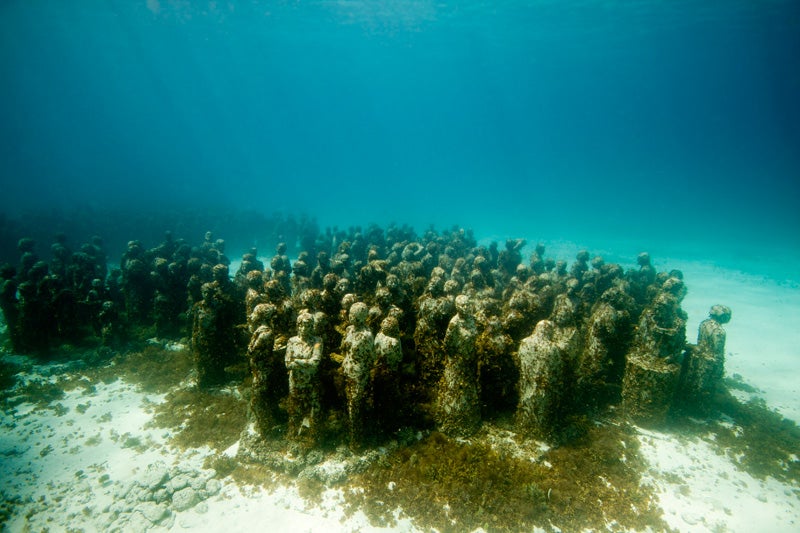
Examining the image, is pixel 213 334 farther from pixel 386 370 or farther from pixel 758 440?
pixel 758 440

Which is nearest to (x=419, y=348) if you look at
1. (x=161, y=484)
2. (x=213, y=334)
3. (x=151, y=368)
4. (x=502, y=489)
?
(x=502, y=489)

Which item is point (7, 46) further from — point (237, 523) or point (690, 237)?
point (690, 237)

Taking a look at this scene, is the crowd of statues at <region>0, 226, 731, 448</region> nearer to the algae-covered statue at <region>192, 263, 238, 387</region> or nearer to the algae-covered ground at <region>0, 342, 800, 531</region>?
the algae-covered statue at <region>192, 263, 238, 387</region>

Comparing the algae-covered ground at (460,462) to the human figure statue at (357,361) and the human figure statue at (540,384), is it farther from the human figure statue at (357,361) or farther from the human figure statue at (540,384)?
the human figure statue at (357,361)

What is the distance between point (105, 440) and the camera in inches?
312

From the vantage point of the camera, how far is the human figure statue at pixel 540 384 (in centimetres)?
660

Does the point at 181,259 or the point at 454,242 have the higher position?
the point at 454,242

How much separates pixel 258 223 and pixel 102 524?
33.8 m

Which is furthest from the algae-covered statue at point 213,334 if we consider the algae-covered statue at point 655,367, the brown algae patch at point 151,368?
the algae-covered statue at point 655,367

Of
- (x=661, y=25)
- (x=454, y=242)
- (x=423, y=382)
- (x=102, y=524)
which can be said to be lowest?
(x=102, y=524)

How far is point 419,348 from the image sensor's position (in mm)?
7668

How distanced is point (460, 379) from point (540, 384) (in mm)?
1544

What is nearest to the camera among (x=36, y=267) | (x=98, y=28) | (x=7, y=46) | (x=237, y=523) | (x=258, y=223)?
(x=237, y=523)

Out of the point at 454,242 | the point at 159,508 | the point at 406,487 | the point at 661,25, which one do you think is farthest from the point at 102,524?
the point at 661,25
